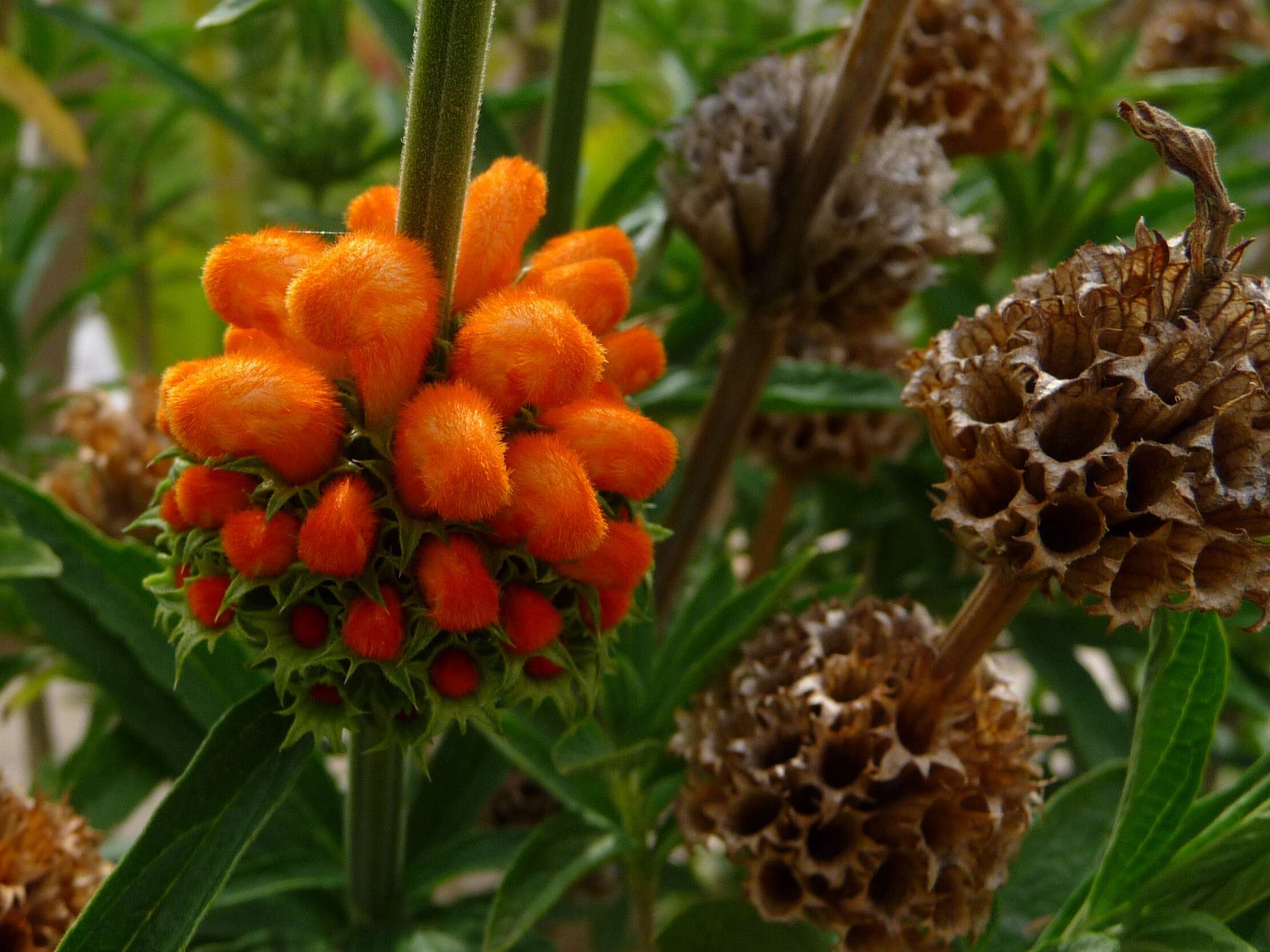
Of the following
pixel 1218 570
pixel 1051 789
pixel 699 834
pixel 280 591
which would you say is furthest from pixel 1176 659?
pixel 1051 789

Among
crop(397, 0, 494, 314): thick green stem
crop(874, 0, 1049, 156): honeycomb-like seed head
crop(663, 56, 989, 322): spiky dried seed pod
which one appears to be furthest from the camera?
crop(874, 0, 1049, 156): honeycomb-like seed head

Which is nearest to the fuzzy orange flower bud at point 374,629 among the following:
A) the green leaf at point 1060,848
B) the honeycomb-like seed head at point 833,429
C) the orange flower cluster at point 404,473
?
the orange flower cluster at point 404,473

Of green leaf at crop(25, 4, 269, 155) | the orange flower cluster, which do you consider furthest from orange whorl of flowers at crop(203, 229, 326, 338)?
green leaf at crop(25, 4, 269, 155)

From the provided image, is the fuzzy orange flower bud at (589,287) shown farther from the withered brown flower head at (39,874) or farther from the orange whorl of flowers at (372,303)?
the withered brown flower head at (39,874)

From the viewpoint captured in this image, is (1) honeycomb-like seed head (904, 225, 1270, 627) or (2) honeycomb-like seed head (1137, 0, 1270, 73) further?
(2) honeycomb-like seed head (1137, 0, 1270, 73)

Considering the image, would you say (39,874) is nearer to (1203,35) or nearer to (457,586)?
(457,586)

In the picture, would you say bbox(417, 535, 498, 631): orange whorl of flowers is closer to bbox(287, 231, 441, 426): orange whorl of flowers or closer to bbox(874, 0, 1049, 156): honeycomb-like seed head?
bbox(287, 231, 441, 426): orange whorl of flowers

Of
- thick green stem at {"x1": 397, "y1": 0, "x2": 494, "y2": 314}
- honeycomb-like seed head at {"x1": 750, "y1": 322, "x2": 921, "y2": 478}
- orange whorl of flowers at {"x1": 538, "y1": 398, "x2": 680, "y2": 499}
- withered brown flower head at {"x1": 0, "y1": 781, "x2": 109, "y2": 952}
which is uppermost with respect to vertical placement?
thick green stem at {"x1": 397, "y1": 0, "x2": 494, "y2": 314}
